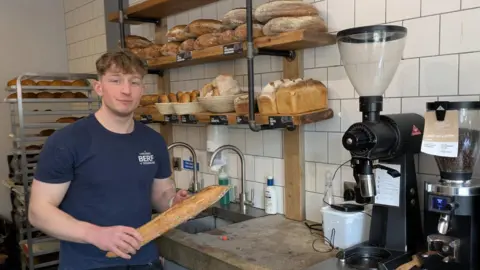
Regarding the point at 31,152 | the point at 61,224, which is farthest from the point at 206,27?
the point at 31,152

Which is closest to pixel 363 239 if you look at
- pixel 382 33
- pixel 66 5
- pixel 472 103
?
pixel 472 103

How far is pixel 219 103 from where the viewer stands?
7.46 feet

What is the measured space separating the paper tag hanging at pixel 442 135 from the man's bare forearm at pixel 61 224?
3.93 feet

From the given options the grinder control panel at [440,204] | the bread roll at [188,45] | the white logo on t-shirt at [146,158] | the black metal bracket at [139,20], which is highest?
the black metal bracket at [139,20]

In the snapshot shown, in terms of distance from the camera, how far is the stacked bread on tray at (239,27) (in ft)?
6.33

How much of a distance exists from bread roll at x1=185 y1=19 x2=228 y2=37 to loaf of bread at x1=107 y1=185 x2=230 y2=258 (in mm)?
1058

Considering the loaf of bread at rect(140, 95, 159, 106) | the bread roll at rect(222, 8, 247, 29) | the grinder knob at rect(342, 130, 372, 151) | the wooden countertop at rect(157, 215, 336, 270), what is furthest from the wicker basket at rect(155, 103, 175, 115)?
the grinder knob at rect(342, 130, 372, 151)

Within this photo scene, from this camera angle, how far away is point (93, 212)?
1.74 meters

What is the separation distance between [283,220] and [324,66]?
84 centimetres

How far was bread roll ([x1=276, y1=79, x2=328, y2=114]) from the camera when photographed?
1924 millimetres

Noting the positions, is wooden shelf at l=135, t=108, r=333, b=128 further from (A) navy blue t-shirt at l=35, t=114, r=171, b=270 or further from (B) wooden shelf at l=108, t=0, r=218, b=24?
(B) wooden shelf at l=108, t=0, r=218, b=24

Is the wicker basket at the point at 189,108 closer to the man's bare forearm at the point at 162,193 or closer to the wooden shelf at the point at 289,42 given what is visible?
the wooden shelf at the point at 289,42

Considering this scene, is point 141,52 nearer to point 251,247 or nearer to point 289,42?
point 289,42

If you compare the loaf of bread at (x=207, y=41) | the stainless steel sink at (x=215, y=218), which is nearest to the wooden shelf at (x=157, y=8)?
the loaf of bread at (x=207, y=41)
